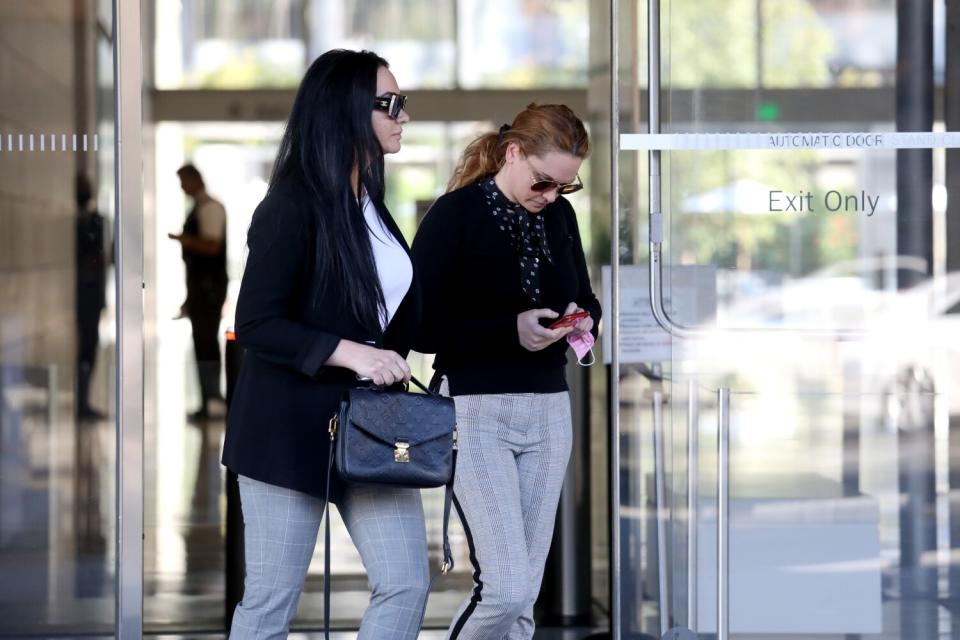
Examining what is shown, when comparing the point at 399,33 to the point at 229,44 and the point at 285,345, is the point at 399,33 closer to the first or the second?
the point at 229,44

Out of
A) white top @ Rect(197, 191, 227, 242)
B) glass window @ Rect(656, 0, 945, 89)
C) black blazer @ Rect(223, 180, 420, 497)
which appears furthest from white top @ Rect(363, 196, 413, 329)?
white top @ Rect(197, 191, 227, 242)

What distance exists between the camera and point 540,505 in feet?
13.2

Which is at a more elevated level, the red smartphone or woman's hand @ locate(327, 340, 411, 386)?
the red smartphone

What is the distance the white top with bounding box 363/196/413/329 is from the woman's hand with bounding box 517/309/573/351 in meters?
0.55

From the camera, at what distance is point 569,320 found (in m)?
3.81

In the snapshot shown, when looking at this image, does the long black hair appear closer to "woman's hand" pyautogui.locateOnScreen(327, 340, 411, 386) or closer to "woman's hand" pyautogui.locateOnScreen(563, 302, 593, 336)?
"woman's hand" pyautogui.locateOnScreen(327, 340, 411, 386)

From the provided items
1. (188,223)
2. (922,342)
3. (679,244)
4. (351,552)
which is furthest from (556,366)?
(188,223)

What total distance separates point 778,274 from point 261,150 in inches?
111

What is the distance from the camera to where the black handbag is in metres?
3.08

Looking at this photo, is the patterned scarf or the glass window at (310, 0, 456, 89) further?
the glass window at (310, 0, 456, 89)

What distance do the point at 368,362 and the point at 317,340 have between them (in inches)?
4.4

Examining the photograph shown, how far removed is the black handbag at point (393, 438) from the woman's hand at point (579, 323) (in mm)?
742

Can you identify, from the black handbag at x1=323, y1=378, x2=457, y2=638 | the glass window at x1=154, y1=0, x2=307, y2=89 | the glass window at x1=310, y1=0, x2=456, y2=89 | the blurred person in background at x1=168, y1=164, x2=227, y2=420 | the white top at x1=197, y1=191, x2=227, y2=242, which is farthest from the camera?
the glass window at x1=310, y1=0, x2=456, y2=89

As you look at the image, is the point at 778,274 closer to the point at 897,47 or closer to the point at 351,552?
the point at 897,47
